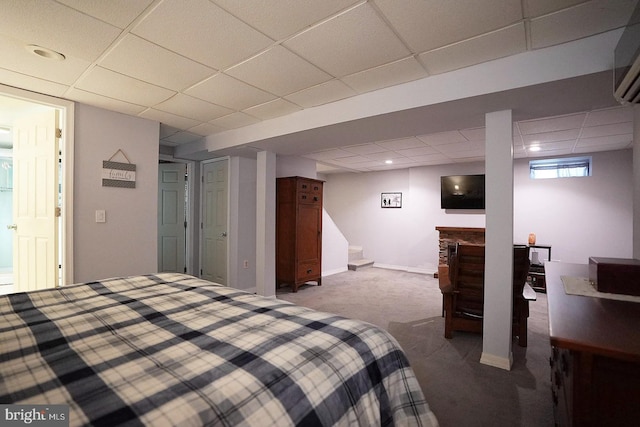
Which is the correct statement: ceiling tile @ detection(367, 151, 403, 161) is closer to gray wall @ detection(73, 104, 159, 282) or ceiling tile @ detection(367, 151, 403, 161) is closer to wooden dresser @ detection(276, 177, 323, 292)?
wooden dresser @ detection(276, 177, 323, 292)

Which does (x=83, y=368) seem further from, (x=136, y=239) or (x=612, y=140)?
(x=612, y=140)

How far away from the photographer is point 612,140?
402cm

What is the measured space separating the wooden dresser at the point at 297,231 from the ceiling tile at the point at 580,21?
3473 millimetres

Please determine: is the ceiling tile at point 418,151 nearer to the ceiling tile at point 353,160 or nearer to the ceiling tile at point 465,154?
the ceiling tile at point 465,154

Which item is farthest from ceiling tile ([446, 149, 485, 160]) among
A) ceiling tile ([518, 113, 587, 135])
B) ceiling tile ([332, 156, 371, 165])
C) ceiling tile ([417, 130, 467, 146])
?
ceiling tile ([332, 156, 371, 165])

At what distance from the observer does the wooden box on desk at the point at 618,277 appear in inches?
55.6

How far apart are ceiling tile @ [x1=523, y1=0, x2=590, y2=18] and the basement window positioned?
14.9 feet

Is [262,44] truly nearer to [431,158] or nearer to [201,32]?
[201,32]

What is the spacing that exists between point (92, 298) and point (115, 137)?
7.65 ft

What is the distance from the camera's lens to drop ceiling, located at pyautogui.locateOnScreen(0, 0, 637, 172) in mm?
1596

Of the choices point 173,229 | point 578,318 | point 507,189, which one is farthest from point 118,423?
point 173,229

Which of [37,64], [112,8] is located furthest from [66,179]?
[112,8]

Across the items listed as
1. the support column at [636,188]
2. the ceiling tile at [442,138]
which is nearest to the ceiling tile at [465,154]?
the ceiling tile at [442,138]

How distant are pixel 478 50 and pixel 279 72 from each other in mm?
1457
